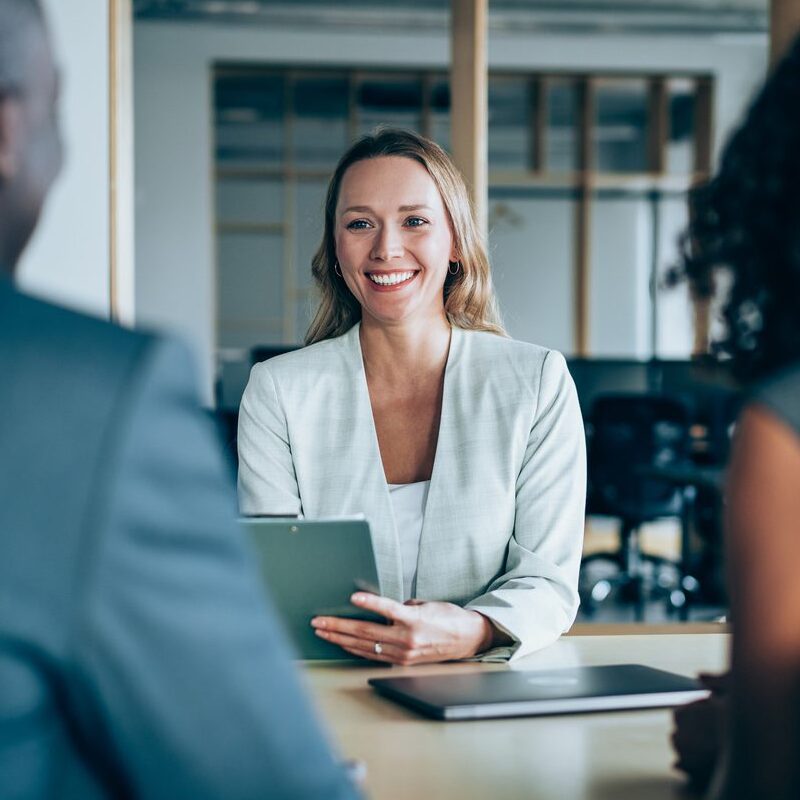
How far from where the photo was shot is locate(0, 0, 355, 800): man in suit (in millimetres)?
571

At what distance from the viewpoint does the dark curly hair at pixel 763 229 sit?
2.67 ft

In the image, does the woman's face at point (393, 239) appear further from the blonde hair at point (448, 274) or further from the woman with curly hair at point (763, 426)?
the woman with curly hair at point (763, 426)

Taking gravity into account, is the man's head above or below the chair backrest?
above

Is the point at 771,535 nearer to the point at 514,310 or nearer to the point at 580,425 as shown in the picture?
the point at 580,425

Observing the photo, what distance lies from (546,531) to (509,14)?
667cm

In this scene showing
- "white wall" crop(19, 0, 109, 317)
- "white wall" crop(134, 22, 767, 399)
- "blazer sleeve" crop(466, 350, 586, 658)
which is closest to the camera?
"blazer sleeve" crop(466, 350, 586, 658)

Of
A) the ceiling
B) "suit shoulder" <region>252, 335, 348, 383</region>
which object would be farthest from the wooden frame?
"suit shoulder" <region>252, 335, 348, 383</region>

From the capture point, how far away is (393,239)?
2.17 m

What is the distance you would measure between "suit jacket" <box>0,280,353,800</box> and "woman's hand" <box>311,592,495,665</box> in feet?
2.98

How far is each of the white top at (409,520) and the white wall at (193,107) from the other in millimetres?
6241

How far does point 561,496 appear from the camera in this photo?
6.20 feet

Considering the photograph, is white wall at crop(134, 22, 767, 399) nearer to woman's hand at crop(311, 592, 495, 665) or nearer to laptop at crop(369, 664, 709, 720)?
woman's hand at crop(311, 592, 495, 665)

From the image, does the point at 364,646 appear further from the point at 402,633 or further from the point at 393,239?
the point at 393,239

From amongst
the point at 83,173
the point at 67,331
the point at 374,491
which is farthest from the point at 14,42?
the point at 83,173
